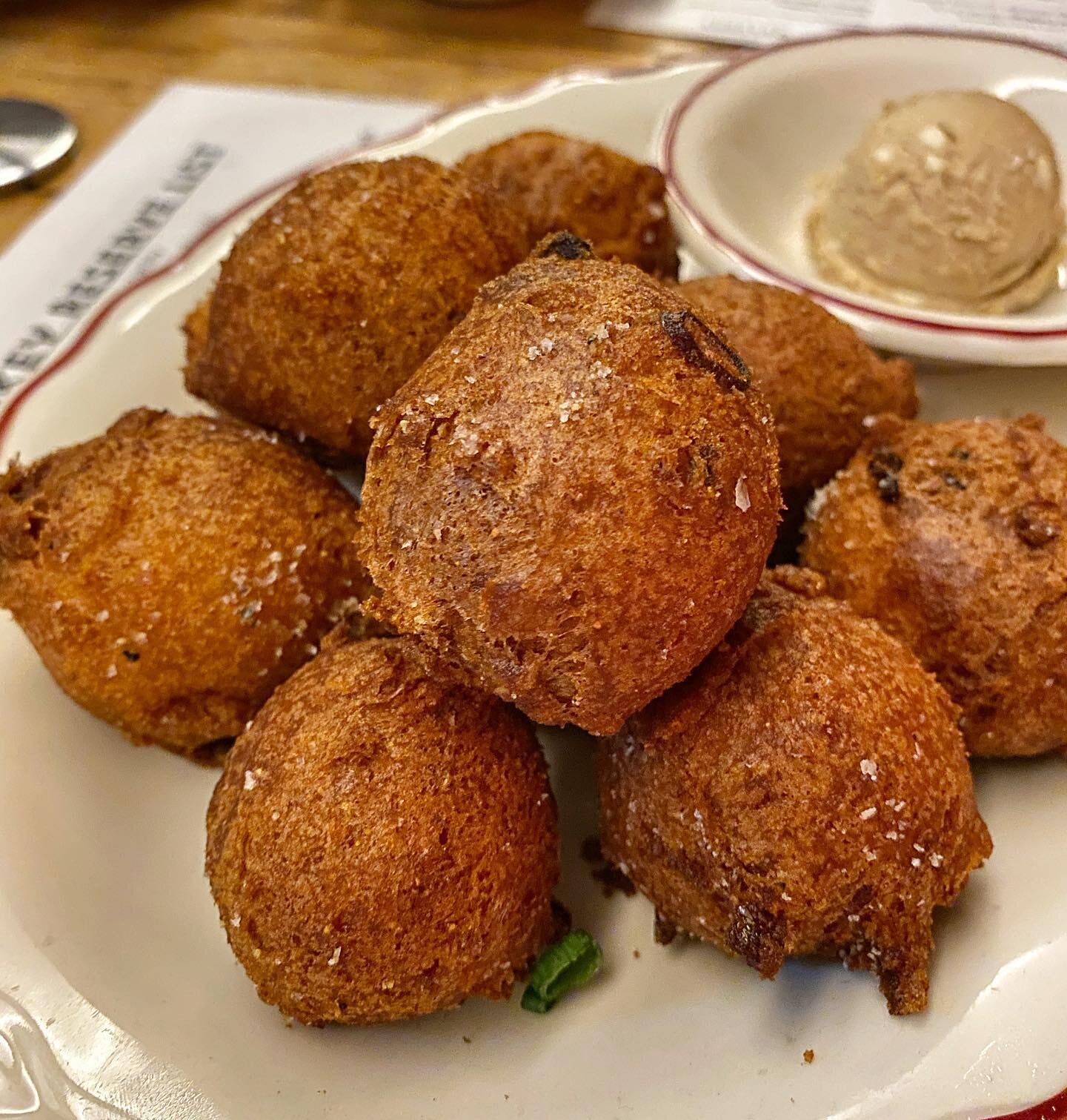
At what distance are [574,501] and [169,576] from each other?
1.82 ft

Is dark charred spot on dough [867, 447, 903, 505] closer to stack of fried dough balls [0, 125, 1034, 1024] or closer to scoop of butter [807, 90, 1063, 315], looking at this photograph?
stack of fried dough balls [0, 125, 1034, 1024]

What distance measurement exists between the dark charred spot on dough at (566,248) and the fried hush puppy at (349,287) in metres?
0.18

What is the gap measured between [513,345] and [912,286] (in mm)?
1300

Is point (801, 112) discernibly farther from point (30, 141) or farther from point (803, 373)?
point (30, 141)

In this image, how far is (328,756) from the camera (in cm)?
99

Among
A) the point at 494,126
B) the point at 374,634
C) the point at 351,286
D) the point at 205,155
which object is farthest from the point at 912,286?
the point at 205,155

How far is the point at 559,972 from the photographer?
106cm

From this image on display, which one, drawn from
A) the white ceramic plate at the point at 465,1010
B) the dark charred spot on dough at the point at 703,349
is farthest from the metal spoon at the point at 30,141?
the dark charred spot on dough at the point at 703,349

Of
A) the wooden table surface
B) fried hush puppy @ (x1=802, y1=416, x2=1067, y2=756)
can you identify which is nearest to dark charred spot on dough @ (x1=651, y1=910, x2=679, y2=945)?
fried hush puppy @ (x1=802, y1=416, x2=1067, y2=756)

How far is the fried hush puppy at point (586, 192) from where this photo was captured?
1.53 m

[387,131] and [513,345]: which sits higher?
[513,345]

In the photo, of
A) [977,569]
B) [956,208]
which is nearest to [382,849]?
[977,569]

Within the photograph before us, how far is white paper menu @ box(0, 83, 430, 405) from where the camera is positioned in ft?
7.13

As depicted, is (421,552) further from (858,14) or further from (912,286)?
(858,14)
